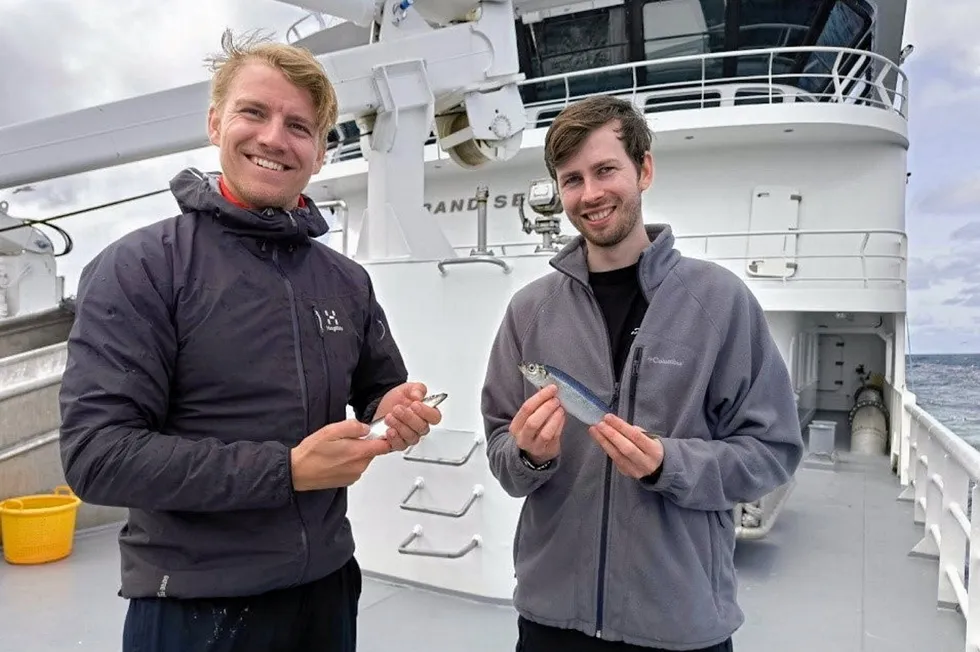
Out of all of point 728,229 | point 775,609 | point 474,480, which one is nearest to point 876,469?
point 728,229

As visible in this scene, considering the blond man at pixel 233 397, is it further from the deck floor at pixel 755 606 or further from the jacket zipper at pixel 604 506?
the deck floor at pixel 755 606

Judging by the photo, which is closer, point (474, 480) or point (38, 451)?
point (474, 480)

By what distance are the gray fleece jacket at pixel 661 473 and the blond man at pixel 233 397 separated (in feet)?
1.52

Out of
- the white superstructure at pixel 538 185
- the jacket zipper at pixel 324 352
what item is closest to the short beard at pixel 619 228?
the jacket zipper at pixel 324 352

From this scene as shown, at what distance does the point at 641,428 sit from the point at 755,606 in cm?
348

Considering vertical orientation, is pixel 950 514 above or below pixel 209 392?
below

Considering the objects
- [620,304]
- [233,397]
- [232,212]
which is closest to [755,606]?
[620,304]

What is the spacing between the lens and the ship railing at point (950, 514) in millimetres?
3496

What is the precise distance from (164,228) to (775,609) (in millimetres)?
4343

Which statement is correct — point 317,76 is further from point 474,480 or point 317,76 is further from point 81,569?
point 81,569

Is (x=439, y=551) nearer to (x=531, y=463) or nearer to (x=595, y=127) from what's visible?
Result: (x=531, y=463)

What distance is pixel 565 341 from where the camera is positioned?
2.00 metres

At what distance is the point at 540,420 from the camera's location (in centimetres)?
171

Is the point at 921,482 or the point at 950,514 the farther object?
the point at 921,482
